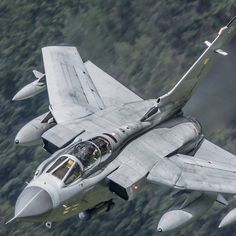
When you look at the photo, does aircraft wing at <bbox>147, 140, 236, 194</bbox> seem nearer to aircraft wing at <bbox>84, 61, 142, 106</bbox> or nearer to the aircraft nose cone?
aircraft wing at <bbox>84, 61, 142, 106</bbox>

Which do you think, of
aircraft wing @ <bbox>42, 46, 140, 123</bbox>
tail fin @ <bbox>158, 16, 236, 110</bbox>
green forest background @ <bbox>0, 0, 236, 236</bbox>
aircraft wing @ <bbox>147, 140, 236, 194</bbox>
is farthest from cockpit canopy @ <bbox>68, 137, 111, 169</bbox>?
green forest background @ <bbox>0, 0, 236, 236</bbox>

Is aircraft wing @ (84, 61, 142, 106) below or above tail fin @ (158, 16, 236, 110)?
below

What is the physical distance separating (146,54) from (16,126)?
8.76 meters

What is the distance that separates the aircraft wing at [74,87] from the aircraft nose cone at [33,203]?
5527 mm

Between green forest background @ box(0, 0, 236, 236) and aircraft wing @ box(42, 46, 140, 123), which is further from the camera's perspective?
green forest background @ box(0, 0, 236, 236)

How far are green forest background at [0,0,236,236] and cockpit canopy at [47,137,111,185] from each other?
48.9ft

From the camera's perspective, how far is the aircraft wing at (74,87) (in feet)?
125

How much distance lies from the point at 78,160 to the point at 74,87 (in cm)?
720

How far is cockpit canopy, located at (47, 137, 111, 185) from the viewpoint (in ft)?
109

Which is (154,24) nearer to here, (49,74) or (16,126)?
(16,126)

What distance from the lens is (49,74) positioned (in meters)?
40.6

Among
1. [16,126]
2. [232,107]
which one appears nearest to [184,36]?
[232,107]

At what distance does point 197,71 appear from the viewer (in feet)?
124

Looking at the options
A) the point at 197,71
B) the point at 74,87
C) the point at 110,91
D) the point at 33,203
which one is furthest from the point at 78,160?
the point at 110,91
